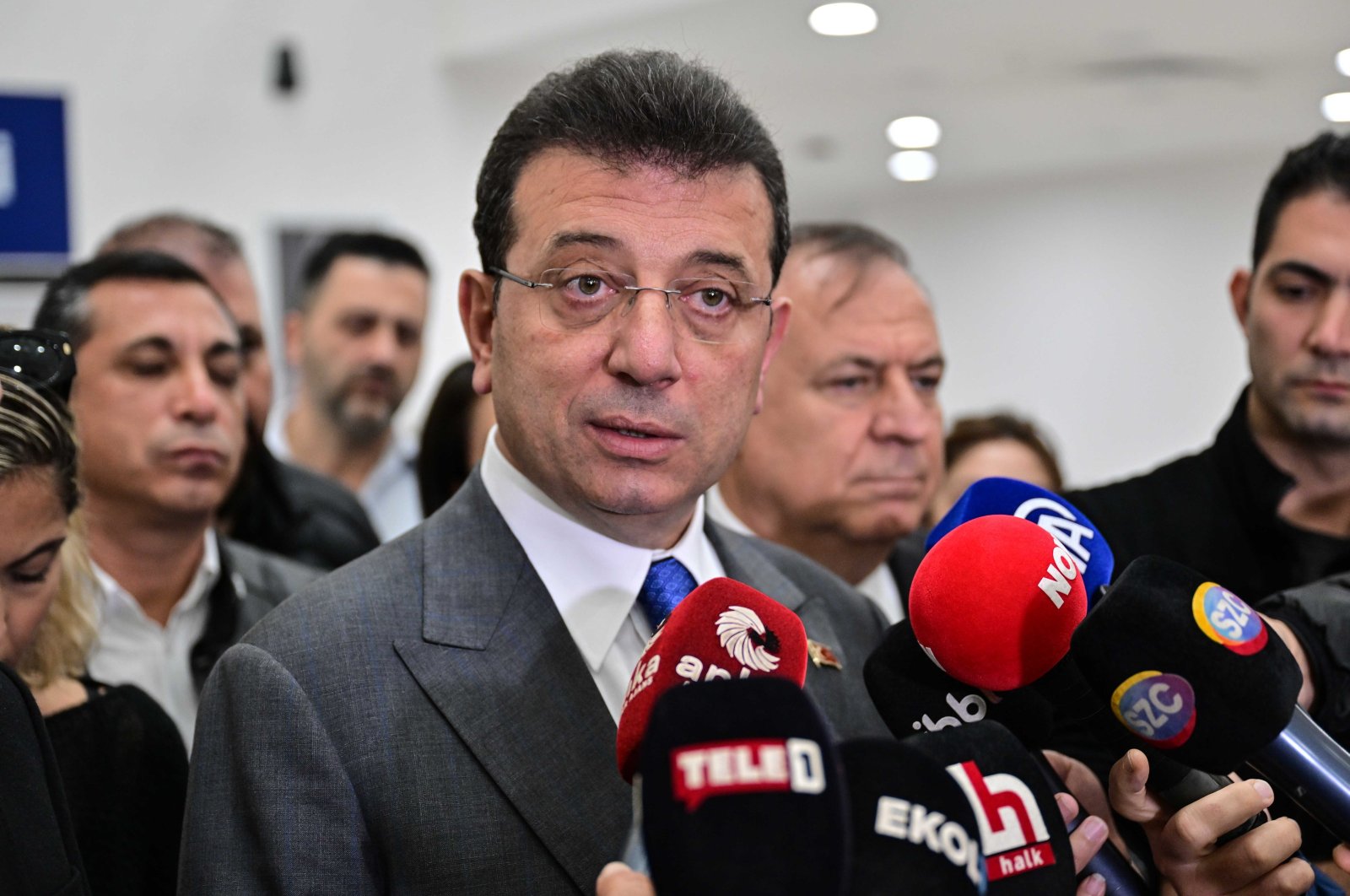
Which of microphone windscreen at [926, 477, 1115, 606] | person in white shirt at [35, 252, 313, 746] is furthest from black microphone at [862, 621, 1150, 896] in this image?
person in white shirt at [35, 252, 313, 746]

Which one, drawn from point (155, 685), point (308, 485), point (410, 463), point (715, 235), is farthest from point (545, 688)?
point (410, 463)

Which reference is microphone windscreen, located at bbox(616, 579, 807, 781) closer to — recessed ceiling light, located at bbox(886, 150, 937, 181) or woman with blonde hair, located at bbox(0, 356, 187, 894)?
woman with blonde hair, located at bbox(0, 356, 187, 894)

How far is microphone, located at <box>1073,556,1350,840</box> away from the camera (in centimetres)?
106

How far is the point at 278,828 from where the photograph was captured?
1247 millimetres

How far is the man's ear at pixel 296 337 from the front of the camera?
454 centimetres

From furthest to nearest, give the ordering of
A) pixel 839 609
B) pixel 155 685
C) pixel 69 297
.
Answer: pixel 69 297
pixel 155 685
pixel 839 609

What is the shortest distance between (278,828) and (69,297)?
161 centimetres

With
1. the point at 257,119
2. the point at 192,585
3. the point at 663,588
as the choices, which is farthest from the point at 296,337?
the point at 663,588

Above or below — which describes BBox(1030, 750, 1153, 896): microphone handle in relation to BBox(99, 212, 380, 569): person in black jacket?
below

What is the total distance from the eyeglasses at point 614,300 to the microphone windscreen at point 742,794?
602 millimetres

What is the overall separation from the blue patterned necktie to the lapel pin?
0.19m

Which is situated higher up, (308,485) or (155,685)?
(308,485)

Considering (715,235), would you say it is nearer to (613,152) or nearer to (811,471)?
(613,152)

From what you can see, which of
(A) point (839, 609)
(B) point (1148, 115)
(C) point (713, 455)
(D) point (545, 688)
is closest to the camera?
(D) point (545, 688)
